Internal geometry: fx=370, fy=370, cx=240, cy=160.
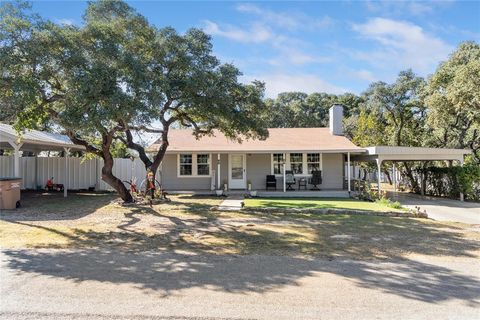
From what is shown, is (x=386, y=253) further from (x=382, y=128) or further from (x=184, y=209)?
(x=382, y=128)

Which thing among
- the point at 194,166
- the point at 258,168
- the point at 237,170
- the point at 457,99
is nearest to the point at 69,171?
the point at 194,166

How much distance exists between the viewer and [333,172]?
20.5 m

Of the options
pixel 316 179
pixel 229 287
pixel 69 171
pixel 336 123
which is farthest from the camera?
pixel 336 123

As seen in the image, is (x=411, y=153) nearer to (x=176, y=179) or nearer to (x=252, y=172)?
(x=252, y=172)

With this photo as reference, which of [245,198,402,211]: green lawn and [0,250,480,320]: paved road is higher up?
[245,198,402,211]: green lawn

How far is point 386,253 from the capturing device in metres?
7.33

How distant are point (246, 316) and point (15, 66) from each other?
28.5ft

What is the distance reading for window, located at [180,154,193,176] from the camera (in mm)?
20453

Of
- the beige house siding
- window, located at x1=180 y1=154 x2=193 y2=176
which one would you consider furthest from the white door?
window, located at x1=180 y1=154 x2=193 y2=176

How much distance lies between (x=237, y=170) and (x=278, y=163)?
7.53 feet

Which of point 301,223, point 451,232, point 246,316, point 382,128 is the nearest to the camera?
point 246,316

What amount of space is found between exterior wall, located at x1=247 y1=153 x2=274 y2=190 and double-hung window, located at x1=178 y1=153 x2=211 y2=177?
2319 millimetres

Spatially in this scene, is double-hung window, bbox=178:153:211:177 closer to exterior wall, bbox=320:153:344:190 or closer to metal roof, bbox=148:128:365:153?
metal roof, bbox=148:128:365:153

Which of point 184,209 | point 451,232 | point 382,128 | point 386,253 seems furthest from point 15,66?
point 382,128
